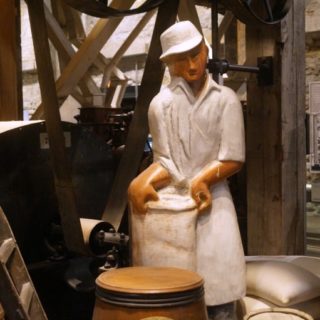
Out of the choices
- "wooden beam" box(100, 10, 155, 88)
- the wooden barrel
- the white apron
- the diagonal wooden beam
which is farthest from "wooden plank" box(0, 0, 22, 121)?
"wooden beam" box(100, 10, 155, 88)

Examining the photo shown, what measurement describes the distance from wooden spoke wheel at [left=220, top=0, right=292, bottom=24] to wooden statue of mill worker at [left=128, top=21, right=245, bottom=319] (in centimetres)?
77

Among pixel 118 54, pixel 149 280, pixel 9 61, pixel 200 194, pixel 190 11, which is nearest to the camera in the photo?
pixel 149 280

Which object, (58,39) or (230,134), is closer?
(230,134)

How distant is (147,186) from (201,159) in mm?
236

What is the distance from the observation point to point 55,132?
2.68 metres

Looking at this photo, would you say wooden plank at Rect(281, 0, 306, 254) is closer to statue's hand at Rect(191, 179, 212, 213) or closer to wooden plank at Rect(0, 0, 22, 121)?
statue's hand at Rect(191, 179, 212, 213)

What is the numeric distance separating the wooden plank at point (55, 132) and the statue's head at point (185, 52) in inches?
32.4

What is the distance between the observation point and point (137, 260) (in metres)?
2.08

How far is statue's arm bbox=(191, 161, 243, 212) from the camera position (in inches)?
80.0

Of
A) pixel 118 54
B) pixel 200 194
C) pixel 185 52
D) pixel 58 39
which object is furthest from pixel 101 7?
pixel 118 54

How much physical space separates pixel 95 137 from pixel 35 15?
93 cm

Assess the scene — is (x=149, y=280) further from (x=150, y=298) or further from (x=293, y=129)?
(x=293, y=129)

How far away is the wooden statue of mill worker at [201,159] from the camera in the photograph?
2.05 m

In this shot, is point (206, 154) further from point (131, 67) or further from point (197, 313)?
point (131, 67)
